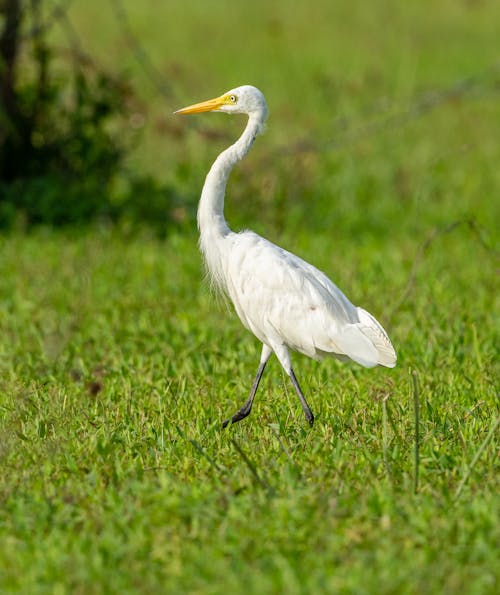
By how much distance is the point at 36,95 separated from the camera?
9.79 metres

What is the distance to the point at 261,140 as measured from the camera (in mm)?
12727

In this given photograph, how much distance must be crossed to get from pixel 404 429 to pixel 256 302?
0.90m

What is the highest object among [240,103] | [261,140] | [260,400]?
[240,103]

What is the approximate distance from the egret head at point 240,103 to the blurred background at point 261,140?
1473mm

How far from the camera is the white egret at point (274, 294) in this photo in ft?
15.9

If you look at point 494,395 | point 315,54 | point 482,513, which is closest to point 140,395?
point 494,395

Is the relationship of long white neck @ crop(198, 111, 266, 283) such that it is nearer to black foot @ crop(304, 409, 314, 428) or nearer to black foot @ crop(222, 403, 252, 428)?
black foot @ crop(222, 403, 252, 428)

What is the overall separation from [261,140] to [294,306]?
7996 mm

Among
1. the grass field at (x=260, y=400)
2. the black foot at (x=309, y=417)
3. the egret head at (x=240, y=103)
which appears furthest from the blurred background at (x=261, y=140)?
the black foot at (x=309, y=417)

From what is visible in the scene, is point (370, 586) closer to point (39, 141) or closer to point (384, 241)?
point (384, 241)

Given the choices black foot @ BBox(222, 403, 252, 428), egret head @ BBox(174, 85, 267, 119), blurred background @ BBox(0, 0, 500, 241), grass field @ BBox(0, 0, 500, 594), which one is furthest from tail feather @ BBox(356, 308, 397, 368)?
blurred background @ BBox(0, 0, 500, 241)

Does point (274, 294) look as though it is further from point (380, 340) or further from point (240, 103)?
point (240, 103)

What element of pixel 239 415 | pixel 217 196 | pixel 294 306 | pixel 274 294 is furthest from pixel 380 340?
pixel 217 196

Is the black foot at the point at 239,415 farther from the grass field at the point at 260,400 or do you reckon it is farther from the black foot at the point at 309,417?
the black foot at the point at 309,417
